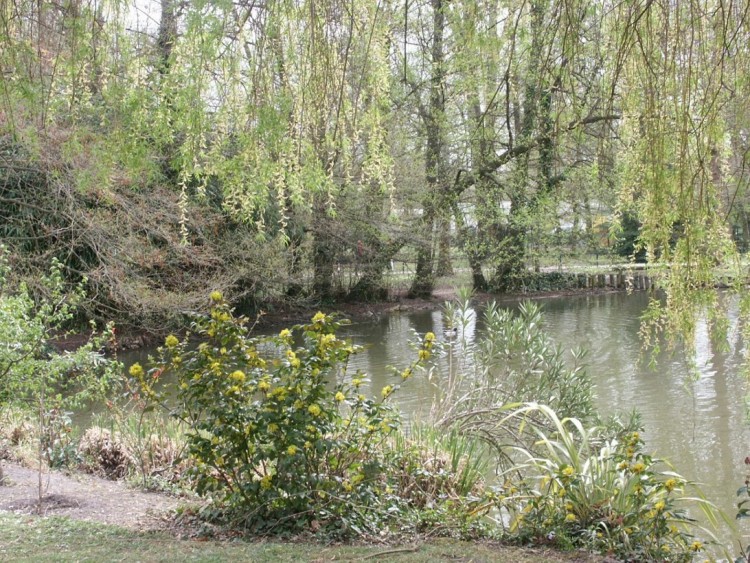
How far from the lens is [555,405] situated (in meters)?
5.43

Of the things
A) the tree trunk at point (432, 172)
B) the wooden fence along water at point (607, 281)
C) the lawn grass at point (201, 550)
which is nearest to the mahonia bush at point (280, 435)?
the lawn grass at point (201, 550)

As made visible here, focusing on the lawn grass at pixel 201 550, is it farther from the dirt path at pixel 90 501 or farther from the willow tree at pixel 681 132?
the willow tree at pixel 681 132

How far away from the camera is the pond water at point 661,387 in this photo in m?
5.85

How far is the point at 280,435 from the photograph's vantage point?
3166mm

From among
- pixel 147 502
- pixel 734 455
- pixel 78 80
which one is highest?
pixel 78 80

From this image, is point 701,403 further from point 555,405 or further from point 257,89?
point 257,89

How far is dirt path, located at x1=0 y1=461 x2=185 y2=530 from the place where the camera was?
3551 mm

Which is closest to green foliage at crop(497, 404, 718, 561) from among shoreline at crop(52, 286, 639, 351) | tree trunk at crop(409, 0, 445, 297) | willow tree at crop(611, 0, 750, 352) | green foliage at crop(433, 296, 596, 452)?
willow tree at crop(611, 0, 750, 352)

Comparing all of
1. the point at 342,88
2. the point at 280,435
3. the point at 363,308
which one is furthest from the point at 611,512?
the point at 363,308

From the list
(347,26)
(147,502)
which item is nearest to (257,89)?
(347,26)

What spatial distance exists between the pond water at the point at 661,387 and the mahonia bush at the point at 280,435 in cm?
57

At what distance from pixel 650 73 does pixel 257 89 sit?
60.9 inches

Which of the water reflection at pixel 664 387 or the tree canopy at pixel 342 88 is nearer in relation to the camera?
the tree canopy at pixel 342 88

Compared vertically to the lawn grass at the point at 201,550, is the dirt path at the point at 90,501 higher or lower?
lower
